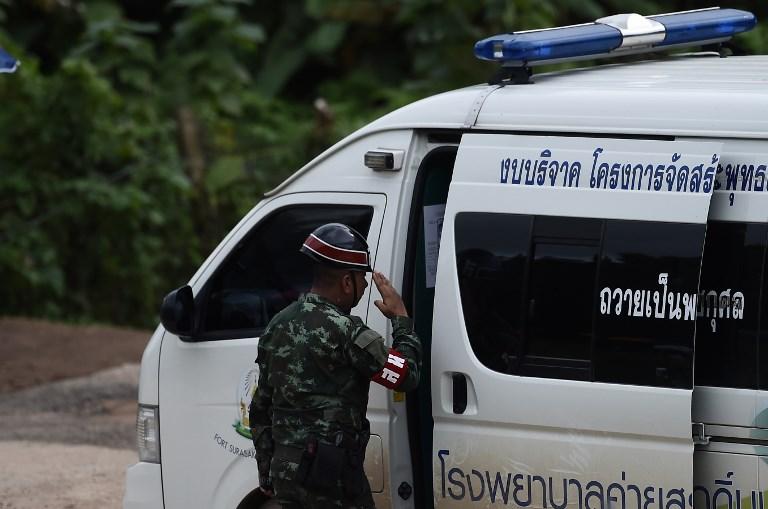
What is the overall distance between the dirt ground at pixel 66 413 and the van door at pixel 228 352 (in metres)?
2.32

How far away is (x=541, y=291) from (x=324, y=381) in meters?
0.88

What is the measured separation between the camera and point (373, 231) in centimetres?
510

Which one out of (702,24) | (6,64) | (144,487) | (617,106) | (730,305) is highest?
(6,64)

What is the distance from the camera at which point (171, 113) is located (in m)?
17.7

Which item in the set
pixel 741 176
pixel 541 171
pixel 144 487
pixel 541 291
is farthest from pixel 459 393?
pixel 144 487

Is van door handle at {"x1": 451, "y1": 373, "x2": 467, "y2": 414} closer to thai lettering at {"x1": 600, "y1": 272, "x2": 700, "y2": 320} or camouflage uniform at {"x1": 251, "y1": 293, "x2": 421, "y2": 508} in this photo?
camouflage uniform at {"x1": 251, "y1": 293, "x2": 421, "y2": 508}

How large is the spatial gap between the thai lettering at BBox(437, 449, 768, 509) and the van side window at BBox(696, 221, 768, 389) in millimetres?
366

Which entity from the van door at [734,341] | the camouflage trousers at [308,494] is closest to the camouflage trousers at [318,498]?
the camouflage trousers at [308,494]

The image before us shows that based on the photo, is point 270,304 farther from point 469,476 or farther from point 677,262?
point 677,262

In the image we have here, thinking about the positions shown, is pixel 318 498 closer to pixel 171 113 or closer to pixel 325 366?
pixel 325 366

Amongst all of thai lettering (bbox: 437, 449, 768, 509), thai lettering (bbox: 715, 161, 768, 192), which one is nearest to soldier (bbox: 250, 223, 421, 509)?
thai lettering (bbox: 437, 449, 768, 509)

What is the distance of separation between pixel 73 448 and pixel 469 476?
5.28 meters

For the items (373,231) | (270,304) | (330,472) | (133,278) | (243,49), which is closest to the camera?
(330,472)

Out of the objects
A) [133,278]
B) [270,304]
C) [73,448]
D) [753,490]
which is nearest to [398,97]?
[133,278]
